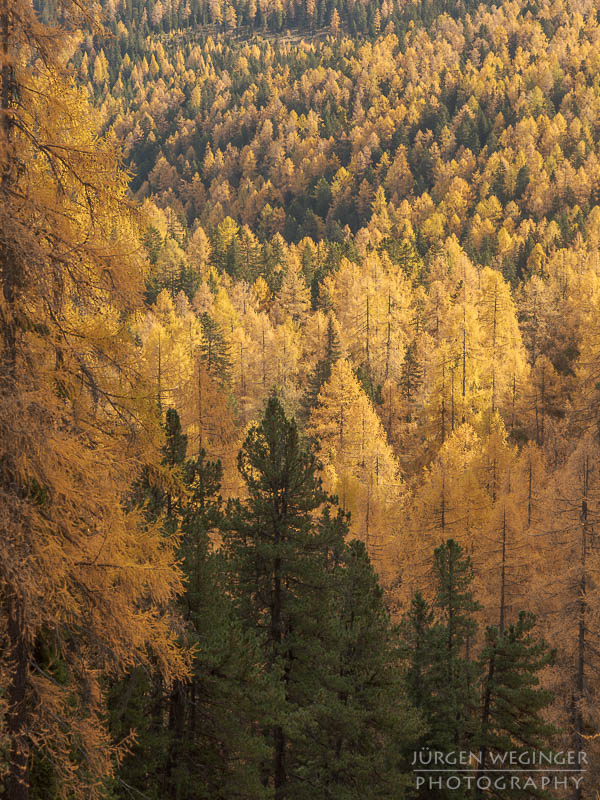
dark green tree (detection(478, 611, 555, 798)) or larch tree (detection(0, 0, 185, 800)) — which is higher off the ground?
larch tree (detection(0, 0, 185, 800))

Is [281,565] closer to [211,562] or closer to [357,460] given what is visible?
[211,562]

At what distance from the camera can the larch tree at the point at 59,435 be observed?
670 centimetres

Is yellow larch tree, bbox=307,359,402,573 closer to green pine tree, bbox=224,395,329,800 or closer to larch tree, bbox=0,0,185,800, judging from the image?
green pine tree, bbox=224,395,329,800

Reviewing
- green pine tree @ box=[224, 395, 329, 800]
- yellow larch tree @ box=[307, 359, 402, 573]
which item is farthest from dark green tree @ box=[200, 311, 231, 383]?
green pine tree @ box=[224, 395, 329, 800]

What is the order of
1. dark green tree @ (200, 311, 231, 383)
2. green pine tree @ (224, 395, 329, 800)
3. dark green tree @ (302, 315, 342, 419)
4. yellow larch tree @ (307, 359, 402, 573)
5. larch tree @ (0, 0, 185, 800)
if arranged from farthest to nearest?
dark green tree @ (200, 311, 231, 383) → dark green tree @ (302, 315, 342, 419) → yellow larch tree @ (307, 359, 402, 573) → green pine tree @ (224, 395, 329, 800) → larch tree @ (0, 0, 185, 800)

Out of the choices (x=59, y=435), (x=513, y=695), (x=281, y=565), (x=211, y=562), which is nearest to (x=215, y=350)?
(x=281, y=565)

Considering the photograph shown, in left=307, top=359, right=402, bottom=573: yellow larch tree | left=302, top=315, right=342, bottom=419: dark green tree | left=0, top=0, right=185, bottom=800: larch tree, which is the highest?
left=0, top=0, right=185, bottom=800: larch tree

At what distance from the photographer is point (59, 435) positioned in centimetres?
687

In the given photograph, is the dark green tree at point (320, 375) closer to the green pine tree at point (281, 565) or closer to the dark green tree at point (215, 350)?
the dark green tree at point (215, 350)

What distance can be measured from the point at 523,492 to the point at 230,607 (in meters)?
27.9

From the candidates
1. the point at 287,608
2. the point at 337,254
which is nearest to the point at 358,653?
the point at 287,608

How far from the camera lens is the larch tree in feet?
22.0

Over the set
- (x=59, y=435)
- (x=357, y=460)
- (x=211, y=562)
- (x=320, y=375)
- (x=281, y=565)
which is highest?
(x=59, y=435)

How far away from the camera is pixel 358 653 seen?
16516 mm
